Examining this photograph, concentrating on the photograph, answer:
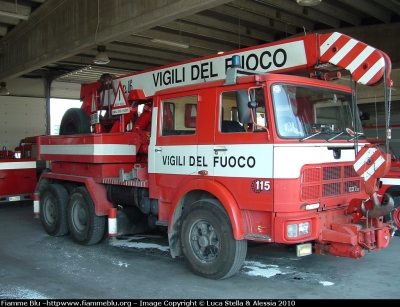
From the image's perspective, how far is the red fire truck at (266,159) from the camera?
4934 millimetres

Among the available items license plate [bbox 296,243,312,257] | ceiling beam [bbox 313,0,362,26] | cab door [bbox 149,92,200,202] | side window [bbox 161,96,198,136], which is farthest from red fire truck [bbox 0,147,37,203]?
ceiling beam [bbox 313,0,362,26]

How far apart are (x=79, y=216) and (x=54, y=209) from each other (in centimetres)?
90

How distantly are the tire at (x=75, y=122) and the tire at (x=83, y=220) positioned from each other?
4.74 ft

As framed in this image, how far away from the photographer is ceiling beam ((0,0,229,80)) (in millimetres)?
9445

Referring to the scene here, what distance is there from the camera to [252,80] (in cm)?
505

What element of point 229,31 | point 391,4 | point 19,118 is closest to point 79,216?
point 229,31

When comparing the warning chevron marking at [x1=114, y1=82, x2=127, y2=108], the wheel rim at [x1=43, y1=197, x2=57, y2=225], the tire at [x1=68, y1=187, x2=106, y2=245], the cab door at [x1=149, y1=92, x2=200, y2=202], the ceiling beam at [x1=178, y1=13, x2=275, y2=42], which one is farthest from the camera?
the ceiling beam at [x1=178, y1=13, x2=275, y2=42]

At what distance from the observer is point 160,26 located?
554 inches

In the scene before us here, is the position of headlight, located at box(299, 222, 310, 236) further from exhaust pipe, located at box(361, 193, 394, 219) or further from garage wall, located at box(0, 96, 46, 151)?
garage wall, located at box(0, 96, 46, 151)

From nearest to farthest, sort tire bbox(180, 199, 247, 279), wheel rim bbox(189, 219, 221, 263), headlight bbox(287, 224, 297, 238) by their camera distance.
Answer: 1. headlight bbox(287, 224, 297, 238)
2. tire bbox(180, 199, 247, 279)
3. wheel rim bbox(189, 219, 221, 263)

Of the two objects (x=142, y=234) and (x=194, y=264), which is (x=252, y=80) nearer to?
(x=194, y=264)

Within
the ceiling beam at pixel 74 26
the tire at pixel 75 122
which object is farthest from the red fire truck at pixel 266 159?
the ceiling beam at pixel 74 26

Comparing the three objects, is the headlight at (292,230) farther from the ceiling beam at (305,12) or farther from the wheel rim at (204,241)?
the ceiling beam at (305,12)

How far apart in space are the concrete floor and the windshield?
1.83 m
